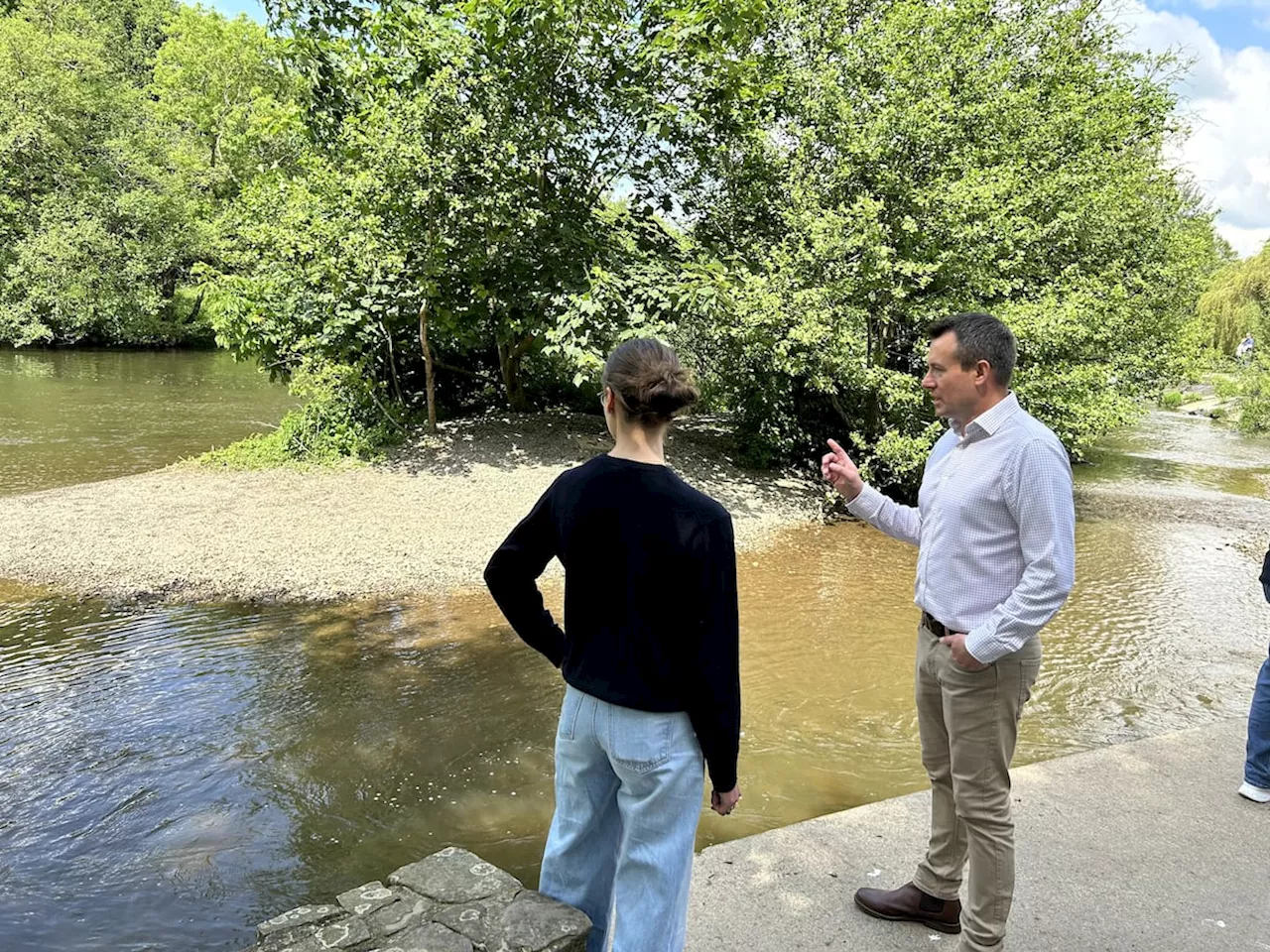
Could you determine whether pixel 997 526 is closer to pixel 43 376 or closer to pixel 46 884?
pixel 46 884

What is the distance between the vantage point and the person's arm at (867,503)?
295 centimetres

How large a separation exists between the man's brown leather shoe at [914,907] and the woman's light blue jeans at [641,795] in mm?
1113

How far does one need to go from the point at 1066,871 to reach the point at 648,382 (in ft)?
8.60

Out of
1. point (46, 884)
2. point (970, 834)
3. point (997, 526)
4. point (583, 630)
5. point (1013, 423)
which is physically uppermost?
point (1013, 423)

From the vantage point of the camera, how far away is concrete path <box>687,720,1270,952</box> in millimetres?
2840

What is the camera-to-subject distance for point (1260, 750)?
3.80 m

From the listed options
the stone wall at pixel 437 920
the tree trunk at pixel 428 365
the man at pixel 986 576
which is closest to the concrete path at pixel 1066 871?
the man at pixel 986 576

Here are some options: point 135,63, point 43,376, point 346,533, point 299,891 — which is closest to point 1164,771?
point 299,891

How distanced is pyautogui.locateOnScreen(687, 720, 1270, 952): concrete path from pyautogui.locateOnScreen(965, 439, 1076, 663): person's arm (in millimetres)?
1136

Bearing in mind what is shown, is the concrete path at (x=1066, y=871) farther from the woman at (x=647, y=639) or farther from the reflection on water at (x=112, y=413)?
the reflection on water at (x=112, y=413)

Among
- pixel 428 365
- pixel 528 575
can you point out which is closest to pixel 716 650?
pixel 528 575

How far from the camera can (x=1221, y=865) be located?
329 cm

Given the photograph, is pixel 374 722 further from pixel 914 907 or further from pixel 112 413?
pixel 112 413

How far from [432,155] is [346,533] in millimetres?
4698
